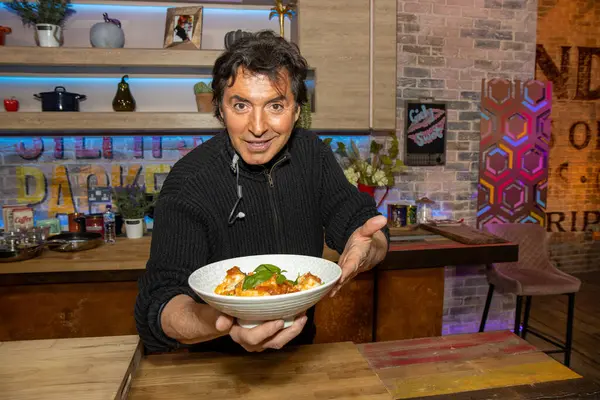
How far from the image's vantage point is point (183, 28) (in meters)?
2.85

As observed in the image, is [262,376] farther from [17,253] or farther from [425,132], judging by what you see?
[425,132]

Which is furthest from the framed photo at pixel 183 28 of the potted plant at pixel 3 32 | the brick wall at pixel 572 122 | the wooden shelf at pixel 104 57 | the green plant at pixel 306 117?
the brick wall at pixel 572 122

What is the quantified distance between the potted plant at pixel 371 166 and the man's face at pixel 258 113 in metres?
1.91

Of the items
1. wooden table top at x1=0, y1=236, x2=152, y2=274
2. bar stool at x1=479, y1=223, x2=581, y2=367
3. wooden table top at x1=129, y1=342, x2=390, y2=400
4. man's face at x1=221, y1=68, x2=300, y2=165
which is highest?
man's face at x1=221, y1=68, x2=300, y2=165

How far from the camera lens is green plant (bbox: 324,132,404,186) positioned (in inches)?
125

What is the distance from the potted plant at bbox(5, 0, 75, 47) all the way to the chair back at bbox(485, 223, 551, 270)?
309 cm

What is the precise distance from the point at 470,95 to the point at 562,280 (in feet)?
4.88

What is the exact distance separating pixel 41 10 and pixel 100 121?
74 centimetres

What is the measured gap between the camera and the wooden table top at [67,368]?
3.21ft

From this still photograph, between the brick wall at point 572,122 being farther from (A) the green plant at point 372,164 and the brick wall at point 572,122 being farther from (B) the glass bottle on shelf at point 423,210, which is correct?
A: (A) the green plant at point 372,164

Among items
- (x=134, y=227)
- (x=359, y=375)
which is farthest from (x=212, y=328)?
(x=134, y=227)

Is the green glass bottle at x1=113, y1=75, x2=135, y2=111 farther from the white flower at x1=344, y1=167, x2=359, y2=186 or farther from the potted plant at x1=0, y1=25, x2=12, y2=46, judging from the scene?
the white flower at x1=344, y1=167, x2=359, y2=186

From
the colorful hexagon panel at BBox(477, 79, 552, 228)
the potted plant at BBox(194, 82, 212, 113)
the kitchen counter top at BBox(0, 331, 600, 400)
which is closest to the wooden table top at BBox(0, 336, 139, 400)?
the kitchen counter top at BBox(0, 331, 600, 400)

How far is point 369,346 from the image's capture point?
152 centimetres
